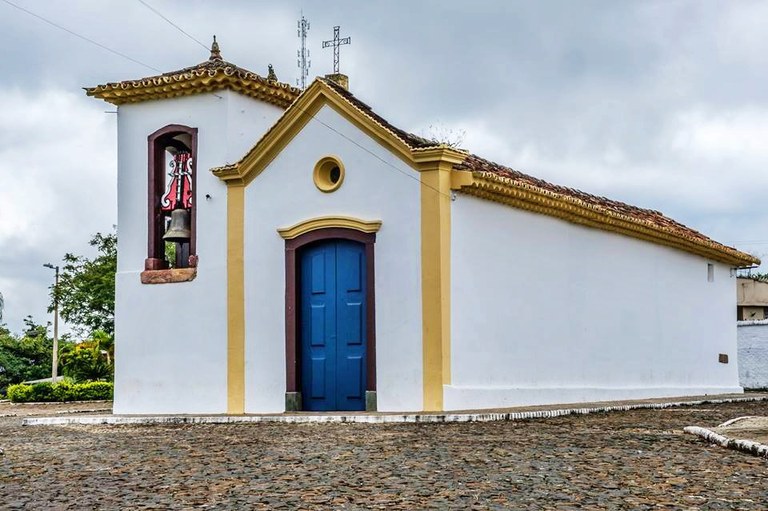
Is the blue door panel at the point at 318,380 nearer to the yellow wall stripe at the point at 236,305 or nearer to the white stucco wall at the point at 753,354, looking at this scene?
the yellow wall stripe at the point at 236,305

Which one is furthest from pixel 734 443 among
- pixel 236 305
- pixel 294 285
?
pixel 236 305

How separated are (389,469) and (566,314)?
883 centimetres

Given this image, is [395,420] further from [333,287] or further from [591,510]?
[591,510]

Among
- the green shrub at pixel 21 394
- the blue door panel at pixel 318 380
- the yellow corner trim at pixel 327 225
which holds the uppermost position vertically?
the yellow corner trim at pixel 327 225

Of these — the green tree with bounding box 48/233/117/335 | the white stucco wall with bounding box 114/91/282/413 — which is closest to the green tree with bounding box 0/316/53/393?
the green tree with bounding box 48/233/117/335

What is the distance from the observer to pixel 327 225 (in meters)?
13.7

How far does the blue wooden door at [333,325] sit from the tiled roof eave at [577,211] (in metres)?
1.81

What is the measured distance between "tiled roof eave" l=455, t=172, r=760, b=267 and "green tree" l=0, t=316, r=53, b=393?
2997 cm

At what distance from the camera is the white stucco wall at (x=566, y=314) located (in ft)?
43.7

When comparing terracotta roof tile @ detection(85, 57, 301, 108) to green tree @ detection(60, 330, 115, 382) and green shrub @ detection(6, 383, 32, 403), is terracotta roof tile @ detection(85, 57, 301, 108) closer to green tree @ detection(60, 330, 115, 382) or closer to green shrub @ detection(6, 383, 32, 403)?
green shrub @ detection(6, 383, 32, 403)

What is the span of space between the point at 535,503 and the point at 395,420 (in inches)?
220

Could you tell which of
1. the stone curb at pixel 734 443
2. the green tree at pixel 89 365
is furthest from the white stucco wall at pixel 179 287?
the green tree at pixel 89 365

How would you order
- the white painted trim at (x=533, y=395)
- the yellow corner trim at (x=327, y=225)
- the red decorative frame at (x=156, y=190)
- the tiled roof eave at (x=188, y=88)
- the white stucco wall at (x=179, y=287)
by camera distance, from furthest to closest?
the red decorative frame at (x=156, y=190) < the tiled roof eave at (x=188, y=88) < the white stucco wall at (x=179, y=287) < the yellow corner trim at (x=327, y=225) < the white painted trim at (x=533, y=395)

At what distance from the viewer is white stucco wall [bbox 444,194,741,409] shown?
1330 centimetres
